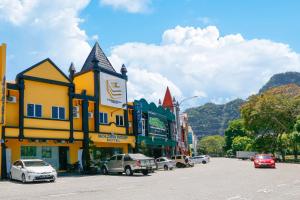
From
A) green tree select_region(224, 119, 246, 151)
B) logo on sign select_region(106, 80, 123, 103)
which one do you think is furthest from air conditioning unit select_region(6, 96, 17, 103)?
green tree select_region(224, 119, 246, 151)

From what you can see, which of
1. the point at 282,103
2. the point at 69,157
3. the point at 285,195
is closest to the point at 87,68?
the point at 69,157

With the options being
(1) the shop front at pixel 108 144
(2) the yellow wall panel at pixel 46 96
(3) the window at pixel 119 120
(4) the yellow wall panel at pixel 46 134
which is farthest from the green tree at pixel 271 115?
(4) the yellow wall panel at pixel 46 134

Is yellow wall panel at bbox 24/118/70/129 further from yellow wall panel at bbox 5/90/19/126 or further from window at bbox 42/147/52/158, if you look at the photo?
window at bbox 42/147/52/158

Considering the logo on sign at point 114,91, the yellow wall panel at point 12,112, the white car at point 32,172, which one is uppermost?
the logo on sign at point 114,91

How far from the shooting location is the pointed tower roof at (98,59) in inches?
1678

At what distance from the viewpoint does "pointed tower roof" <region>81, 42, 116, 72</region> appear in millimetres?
42625

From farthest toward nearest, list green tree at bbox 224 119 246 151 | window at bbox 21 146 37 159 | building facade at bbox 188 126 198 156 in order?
green tree at bbox 224 119 246 151 → building facade at bbox 188 126 198 156 → window at bbox 21 146 37 159

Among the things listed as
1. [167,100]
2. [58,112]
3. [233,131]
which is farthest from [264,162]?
[233,131]

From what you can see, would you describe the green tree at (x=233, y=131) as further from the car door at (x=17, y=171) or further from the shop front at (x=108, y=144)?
the car door at (x=17, y=171)

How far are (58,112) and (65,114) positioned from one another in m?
0.79

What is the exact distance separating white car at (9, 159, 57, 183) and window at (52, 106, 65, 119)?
1000 centimetres

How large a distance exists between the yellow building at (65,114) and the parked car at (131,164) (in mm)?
5216

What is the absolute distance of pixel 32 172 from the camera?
75.9ft

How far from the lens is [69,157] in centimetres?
3753
